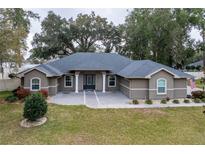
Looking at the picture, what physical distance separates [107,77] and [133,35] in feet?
51.1

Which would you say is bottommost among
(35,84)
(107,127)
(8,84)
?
(107,127)

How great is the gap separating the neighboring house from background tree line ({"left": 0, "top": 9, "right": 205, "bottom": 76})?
12.9 metres

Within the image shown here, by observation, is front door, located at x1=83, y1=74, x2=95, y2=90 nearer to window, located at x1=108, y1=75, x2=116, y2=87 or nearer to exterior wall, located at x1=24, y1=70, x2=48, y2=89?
window, located at x1=108, y1=75, x2=116, y2=87

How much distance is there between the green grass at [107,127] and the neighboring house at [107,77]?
3.95 m

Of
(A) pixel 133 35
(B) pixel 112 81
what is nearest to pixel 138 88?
(B) pixel 112 81

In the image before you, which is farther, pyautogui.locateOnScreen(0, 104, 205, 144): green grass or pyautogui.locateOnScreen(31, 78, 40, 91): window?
pyautogui.locateOnScreen(31, 78, 40, 91): window


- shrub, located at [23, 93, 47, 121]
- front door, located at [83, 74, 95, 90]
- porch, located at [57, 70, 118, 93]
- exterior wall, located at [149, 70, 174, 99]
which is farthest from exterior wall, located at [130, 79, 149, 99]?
shrub, located at [23, 93, 47, 121]

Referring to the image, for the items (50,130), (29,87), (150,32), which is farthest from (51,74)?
(150,32)

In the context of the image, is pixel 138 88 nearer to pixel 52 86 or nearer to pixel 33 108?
pixel 52 86

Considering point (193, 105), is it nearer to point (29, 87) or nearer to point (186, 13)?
point (29, 87)

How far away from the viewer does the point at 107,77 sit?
26391 mm

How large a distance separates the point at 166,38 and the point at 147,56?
4630mm

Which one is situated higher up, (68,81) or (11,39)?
(11,39)

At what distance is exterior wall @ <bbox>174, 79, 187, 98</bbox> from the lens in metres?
21.1
